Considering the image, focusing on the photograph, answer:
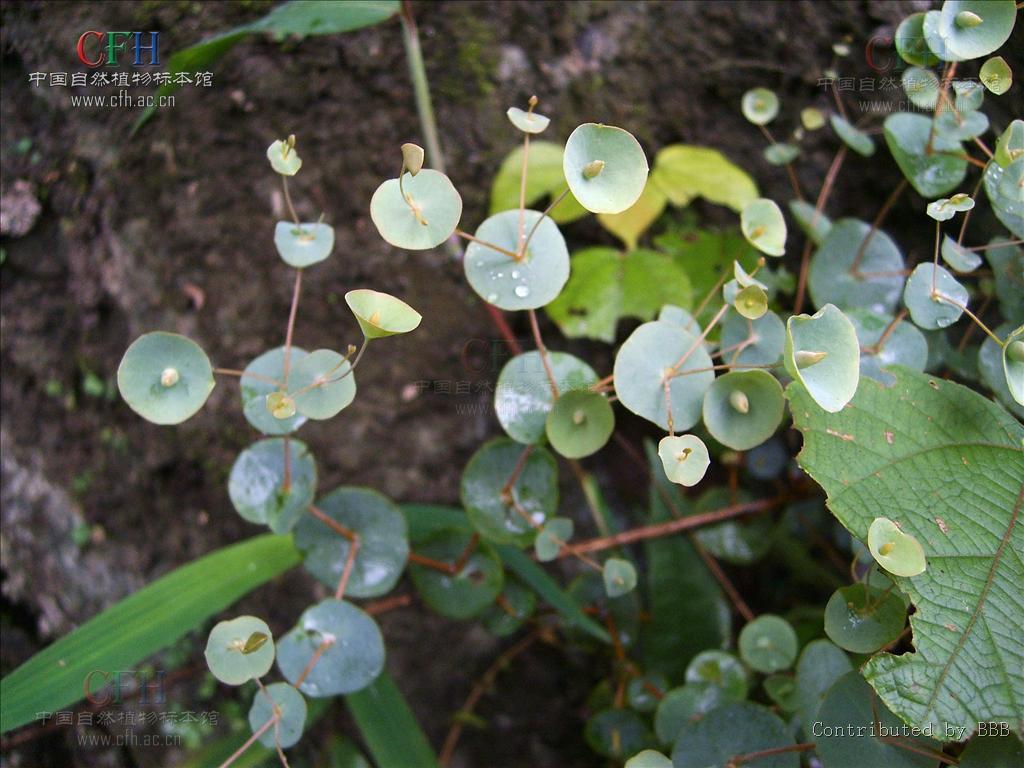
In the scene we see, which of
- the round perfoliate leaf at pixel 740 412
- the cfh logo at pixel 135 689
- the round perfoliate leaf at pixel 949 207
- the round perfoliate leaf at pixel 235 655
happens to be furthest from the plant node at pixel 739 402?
the cfh logo at pixel 135 689

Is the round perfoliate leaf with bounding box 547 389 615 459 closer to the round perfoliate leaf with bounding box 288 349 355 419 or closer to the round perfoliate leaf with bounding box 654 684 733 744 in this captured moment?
the round perfoliate leaf with bounding box 288 349 355 419

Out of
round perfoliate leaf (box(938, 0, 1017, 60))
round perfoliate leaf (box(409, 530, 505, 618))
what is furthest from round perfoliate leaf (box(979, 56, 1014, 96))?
round perfoliate leaf (box(409, 530, 505, 618))

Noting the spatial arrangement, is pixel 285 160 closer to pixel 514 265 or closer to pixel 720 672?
pixel 514 265

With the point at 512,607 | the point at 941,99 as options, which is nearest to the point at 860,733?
the point at 512,607

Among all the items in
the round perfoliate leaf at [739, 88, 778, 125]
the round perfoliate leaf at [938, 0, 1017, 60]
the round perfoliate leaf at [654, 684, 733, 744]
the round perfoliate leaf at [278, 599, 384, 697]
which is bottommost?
the round perfoliate leaf at [654, 684, 733, 744]

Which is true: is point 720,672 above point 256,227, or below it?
below

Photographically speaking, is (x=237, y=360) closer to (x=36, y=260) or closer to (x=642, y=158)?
(x=36, y=260)
